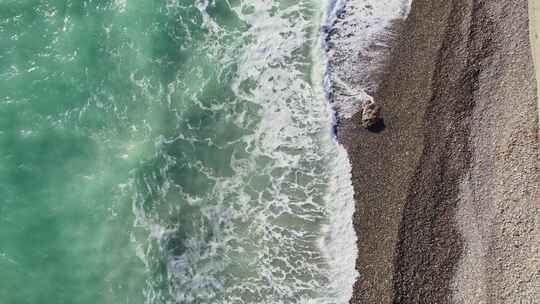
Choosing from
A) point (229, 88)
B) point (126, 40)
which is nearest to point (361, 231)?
point (229, 88)

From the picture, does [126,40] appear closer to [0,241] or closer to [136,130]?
[136,130]

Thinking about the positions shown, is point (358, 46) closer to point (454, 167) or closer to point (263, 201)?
point (454, 167)

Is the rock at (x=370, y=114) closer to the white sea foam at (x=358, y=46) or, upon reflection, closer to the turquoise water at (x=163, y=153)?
the white sea foam at (x=358, y=46)

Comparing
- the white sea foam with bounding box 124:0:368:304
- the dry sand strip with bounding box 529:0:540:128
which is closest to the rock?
the white sea foam with bounding box 124:0:368:304

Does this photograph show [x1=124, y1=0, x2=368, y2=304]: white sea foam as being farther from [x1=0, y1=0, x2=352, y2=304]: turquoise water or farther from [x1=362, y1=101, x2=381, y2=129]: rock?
[x1=362, y1=101, x2=381, y2=129]: rock

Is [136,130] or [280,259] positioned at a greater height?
[136,130]

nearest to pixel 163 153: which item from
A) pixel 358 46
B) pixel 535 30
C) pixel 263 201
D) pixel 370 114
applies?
pixel 263 201
